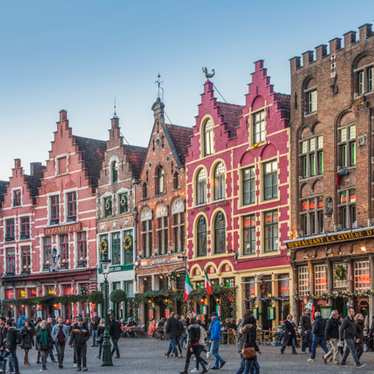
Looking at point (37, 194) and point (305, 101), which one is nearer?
point (305, 101)

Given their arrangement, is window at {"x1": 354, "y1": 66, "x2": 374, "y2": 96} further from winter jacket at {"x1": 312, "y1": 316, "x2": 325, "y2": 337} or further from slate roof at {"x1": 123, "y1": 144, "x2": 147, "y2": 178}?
slate roof at {"x1": 123, "y1": 144, "x2": 147, "y2": 178}

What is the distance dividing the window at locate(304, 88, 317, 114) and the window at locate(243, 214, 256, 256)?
665cm

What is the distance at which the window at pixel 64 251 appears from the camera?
208 ft

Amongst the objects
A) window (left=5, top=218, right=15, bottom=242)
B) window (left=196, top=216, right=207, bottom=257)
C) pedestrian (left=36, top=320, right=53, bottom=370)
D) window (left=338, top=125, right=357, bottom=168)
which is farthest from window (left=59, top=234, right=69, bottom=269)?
pedestrian (left=36, top=320, right=53, bottom=370)

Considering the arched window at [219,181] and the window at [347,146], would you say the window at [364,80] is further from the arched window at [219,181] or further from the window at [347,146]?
the arched window at [219,181]

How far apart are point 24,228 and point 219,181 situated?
22087 mm

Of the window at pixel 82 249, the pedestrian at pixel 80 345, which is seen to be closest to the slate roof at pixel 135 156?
the window at pixel 82 249

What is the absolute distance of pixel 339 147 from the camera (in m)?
41.8

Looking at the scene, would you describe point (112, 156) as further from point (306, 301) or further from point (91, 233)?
point (306, 301)

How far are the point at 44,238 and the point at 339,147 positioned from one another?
29704 mm

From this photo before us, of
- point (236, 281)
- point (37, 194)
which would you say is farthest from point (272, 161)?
point (37, 194)

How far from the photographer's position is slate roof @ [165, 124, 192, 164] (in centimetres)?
5500

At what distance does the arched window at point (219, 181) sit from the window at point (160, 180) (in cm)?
544

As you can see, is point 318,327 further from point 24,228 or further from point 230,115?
point 24,228
